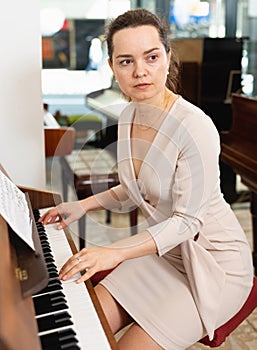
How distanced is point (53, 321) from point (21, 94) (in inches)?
43.6

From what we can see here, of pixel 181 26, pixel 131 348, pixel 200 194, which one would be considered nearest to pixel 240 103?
pixel 200 194

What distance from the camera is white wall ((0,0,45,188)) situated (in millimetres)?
1913

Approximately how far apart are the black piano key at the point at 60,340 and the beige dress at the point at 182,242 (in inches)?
16.0

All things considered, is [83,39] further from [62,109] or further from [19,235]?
[19,235]

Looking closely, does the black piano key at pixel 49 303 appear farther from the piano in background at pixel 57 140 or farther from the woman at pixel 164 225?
the piano in background at pixel 57 140

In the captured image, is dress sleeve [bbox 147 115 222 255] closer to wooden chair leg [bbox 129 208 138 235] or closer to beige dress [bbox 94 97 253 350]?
beige dress [bbox 94 97 253 350]

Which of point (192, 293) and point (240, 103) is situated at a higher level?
point (240, 103)

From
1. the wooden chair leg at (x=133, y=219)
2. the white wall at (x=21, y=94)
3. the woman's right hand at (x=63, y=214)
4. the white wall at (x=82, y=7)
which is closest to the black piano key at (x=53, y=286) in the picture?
the woman's right hand at (x=63, y=214)

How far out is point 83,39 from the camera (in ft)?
20.3

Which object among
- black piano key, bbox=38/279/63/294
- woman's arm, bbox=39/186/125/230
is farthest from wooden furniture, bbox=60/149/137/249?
black piano key, bbox=38/279/63/294

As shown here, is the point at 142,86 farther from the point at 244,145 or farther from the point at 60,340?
the point at 244,145

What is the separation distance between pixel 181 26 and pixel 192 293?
4399mm

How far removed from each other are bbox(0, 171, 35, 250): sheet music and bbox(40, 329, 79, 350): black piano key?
0.19 m

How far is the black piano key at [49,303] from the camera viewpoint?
113 cm
